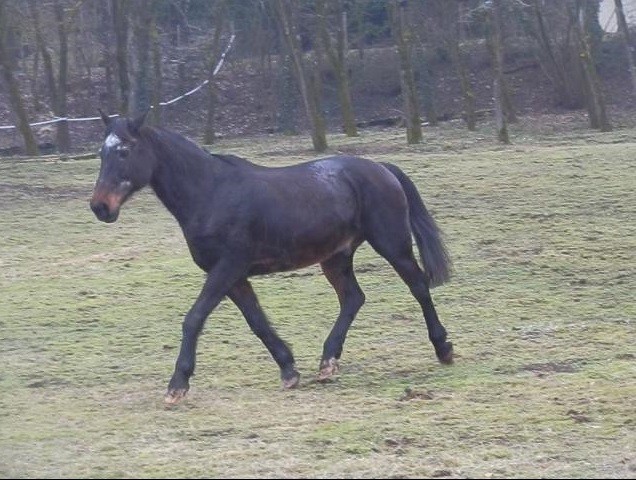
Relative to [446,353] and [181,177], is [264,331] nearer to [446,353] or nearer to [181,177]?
[181,177]

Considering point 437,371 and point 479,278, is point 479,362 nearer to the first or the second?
point 437,371

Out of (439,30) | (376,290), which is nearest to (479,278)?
(376,290)

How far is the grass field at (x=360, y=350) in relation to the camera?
618 cm

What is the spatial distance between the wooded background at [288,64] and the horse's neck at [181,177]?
48.1 feet

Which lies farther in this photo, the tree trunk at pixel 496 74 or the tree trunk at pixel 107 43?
the tree trunk at pixel 107 43

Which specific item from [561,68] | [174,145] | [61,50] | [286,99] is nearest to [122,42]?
[61,50]

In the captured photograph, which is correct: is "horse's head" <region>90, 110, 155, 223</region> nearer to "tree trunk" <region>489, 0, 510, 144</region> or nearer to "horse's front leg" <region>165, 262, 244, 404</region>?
"horse's front leg" <region>165, 262, 244, 404</region>

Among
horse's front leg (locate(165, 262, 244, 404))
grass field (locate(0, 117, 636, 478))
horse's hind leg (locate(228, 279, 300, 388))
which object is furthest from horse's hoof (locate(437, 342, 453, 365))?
horse's front leg (locate(165, 262, 244, 404))

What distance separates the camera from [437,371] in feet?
27.3

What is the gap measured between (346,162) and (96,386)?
2378mm

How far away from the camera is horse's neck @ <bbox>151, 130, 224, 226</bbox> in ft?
26.7

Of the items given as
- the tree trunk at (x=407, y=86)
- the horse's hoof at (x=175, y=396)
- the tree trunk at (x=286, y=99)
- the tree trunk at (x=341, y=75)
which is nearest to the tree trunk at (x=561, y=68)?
the tree trunk at (x=286, y=99)

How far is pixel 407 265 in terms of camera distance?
8742 mm

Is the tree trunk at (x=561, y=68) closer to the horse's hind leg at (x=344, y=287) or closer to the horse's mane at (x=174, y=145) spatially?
the horse's hind leg at (x=344, y=287)
